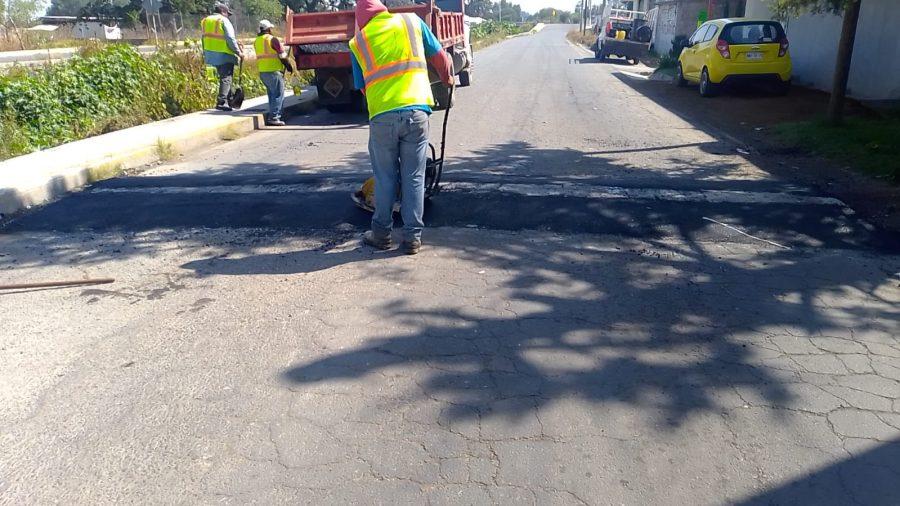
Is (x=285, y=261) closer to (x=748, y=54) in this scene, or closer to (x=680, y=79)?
(x=748, y=54)

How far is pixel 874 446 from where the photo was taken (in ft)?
10.00

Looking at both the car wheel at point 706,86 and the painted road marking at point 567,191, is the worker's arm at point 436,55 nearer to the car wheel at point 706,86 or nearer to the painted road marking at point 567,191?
the painted road marking at point 567,191

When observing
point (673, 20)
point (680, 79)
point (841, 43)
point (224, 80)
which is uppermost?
point (673, 20)

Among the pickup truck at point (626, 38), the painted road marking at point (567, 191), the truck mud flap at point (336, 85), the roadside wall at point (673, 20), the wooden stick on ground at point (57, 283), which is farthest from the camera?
the pickup truck at point (626, 38)

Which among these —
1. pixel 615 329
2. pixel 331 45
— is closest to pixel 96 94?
pixel 331 45

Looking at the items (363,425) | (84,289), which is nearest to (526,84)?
(84,289)

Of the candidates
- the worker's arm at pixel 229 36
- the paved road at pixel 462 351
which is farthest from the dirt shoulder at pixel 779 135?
the worker's arm at pixel 229 36

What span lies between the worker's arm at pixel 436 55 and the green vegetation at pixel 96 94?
6.66 m

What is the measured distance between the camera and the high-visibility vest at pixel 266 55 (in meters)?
11.5

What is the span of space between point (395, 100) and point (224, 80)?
333 inches

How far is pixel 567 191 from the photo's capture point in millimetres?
7133

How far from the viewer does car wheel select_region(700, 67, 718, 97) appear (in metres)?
14.7

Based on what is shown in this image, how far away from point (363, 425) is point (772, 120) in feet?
35.3

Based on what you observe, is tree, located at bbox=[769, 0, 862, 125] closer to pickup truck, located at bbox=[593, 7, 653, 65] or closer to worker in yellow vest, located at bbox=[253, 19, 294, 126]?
worker in yellow vest, located at bbox=[253, 19, 294, 126]
